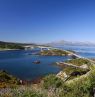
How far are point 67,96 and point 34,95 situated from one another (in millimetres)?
1941

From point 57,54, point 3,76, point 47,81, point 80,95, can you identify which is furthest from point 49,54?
point 80,95

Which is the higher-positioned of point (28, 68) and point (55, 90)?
point (55, 90)

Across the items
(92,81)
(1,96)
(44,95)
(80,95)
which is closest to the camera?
(1,96)

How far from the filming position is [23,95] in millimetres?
9922

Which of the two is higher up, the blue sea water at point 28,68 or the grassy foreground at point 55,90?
the grassy foreground at point 55,90

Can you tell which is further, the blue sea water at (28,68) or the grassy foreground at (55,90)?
the blue sea water at (28,68)

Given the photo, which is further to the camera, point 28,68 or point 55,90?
point 28,68

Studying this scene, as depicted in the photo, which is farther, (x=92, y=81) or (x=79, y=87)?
(x=92, y=81)

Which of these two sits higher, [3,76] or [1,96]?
[1,96]

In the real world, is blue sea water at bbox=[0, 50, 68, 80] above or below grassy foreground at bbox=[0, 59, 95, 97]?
below

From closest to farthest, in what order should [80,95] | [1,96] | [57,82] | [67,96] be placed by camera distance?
[1,96] < [67,96] < [80,95] < [57,82]

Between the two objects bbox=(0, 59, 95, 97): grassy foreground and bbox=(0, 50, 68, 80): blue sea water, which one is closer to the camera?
bbox=(0, 59, 95, 97): grassy foreground

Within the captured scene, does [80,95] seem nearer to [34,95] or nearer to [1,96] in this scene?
[34,95]

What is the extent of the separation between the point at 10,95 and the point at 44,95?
1.58m
